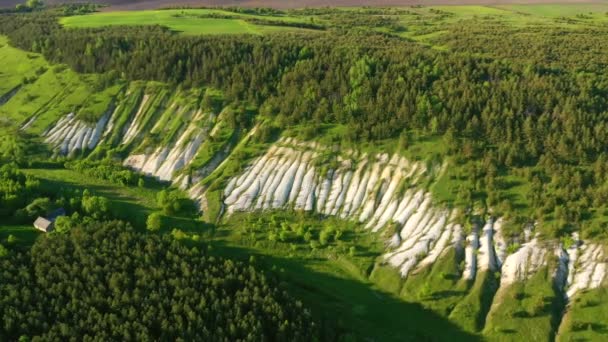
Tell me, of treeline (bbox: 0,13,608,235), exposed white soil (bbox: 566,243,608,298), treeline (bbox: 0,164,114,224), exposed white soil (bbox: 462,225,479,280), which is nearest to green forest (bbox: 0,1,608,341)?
exposed white soil (bbox: 566,243,608,298)

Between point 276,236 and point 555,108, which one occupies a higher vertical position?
point 555,108

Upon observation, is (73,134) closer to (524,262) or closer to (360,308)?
(360,308)

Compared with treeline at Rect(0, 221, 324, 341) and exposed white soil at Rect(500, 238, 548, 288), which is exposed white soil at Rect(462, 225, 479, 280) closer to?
→ exposed white soil at Rect(500, 238, 548, 288)

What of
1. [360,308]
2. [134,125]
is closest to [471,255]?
[360,308]

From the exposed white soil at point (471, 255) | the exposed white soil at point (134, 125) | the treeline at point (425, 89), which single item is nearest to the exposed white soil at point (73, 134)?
the exposed white soil at point (134, 125)

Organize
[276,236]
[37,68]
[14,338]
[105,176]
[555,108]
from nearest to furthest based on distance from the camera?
[14,338], [276,236], [555,108], [105,176], [37,68]

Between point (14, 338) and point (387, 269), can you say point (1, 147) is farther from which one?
point (387, 269)

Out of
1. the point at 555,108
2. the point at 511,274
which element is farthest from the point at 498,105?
the point at 511,274

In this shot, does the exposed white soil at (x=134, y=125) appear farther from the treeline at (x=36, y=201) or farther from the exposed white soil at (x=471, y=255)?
the exposed white soil at (x=471, y=255)
